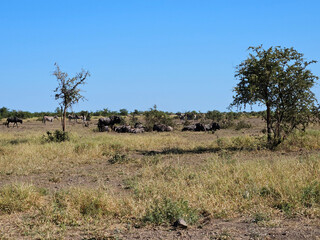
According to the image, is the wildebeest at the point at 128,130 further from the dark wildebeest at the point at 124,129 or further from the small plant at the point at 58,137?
the small plant at the point at 58,137

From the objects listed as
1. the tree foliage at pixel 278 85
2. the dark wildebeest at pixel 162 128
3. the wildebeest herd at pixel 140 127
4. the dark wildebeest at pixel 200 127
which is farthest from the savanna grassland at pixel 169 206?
the dark wildebeest at pixel 200 127

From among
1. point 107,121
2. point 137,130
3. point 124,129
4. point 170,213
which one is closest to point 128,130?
point 124,129

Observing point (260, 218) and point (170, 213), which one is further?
point (170, 213)

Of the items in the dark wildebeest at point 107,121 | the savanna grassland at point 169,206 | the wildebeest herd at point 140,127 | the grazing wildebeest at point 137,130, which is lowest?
the savanna grassland at point 169,206

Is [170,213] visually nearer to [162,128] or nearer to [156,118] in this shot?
[162,128]

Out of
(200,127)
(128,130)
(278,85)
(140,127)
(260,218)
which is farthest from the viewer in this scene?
(200,127)

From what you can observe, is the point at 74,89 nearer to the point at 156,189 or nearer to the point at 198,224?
the point at 156,189

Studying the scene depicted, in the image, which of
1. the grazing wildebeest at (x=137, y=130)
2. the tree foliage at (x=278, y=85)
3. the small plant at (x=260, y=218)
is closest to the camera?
the small plant at (x=260, y=218)

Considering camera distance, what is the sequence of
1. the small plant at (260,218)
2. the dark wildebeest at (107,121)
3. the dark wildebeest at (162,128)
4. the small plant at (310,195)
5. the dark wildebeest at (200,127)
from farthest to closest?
the dark wildebeest at (107,121) < the dark wildebeest at (200,127) < the dark wildebeest at (162,128) < the small plant at (310,195) < the small plant at (260,218)

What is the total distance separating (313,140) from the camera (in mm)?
16812

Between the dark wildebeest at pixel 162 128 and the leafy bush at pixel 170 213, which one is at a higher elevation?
the dark wildebeest at pixel 162 128

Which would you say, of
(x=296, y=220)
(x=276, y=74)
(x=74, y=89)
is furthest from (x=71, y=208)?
(x=74, y=89)

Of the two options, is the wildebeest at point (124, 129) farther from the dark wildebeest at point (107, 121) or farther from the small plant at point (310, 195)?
the small plant at point (310, 195)

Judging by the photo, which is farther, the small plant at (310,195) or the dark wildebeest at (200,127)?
the dark wildebeest at (200,127)
